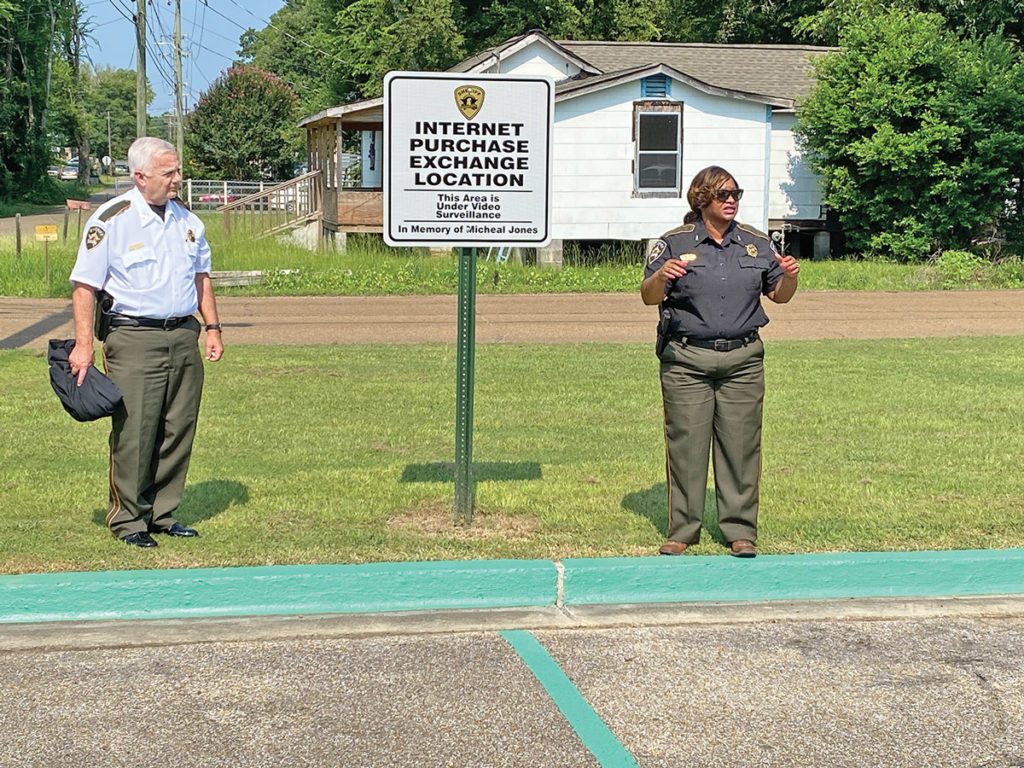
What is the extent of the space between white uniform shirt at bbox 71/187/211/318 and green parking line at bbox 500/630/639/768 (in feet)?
7.07

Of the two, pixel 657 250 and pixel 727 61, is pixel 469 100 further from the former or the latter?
pixel 727 61

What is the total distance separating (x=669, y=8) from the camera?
152ft

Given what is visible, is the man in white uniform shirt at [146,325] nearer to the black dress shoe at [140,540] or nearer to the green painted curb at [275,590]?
the black dress shoe at [140,540]

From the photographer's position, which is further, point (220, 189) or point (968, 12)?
point (220, 189)

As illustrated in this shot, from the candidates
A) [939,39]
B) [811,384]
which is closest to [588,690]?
[811,384]

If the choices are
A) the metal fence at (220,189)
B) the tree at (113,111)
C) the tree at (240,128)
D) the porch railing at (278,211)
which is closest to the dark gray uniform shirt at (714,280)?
the porch railing at (278,211)

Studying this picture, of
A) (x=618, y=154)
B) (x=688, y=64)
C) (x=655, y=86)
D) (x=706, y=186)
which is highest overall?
(x=688, y=64)

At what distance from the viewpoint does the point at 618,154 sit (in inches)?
1001

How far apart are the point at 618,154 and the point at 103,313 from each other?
20393 mm

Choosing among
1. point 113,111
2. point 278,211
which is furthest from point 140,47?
point 113,111

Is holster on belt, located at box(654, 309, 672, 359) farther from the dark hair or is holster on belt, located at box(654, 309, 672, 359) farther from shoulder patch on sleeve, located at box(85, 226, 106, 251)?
shoulder patch on sleeve, located at box(85, 226, 106, 251)

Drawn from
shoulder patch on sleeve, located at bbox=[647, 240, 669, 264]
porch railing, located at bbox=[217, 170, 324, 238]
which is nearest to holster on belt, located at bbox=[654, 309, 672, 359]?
shoulder patch on sleeve, located at bbox=[647, 240, 669, 264]

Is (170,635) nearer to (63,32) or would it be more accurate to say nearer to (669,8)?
(669,8)

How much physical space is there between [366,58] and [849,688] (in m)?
43.3
